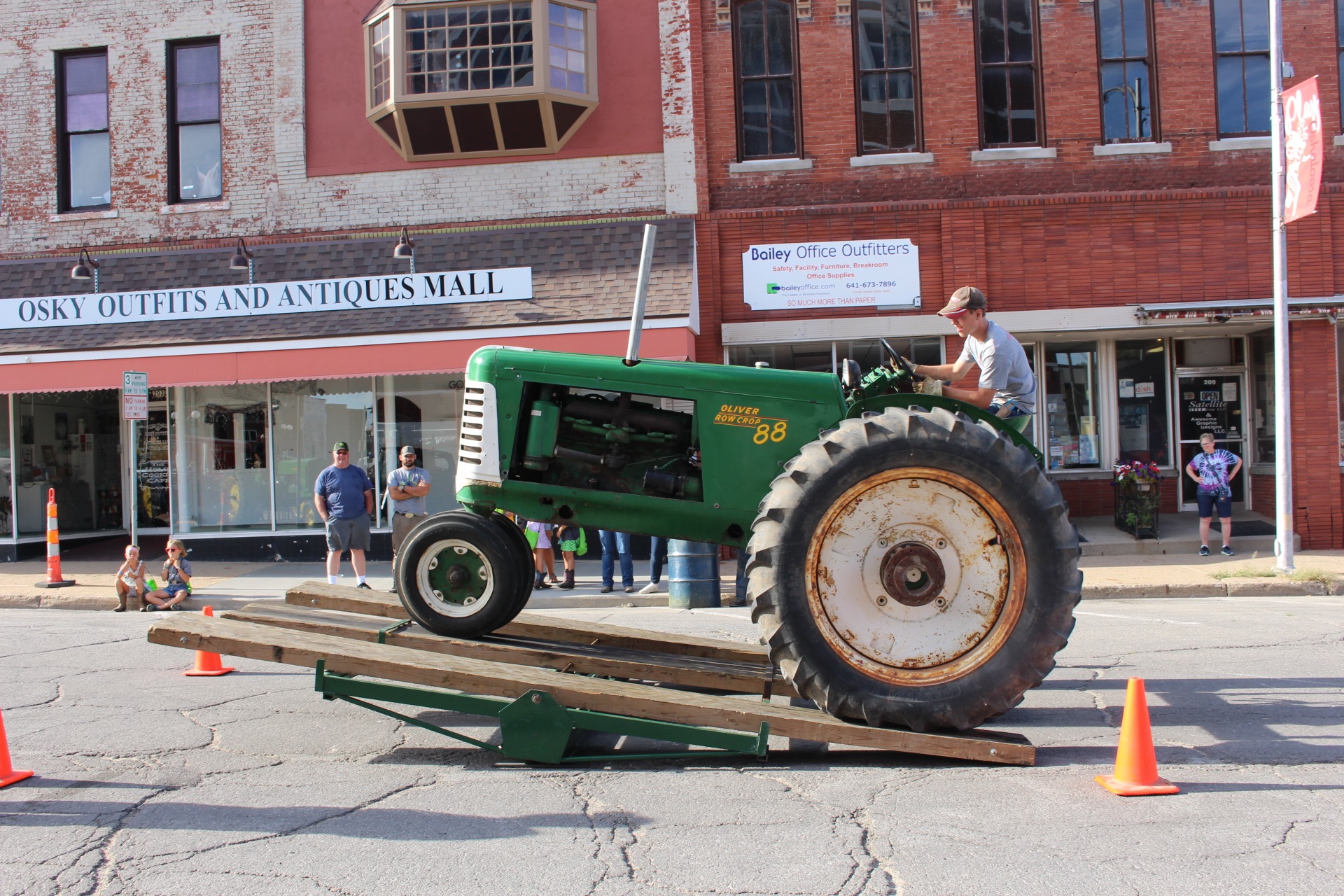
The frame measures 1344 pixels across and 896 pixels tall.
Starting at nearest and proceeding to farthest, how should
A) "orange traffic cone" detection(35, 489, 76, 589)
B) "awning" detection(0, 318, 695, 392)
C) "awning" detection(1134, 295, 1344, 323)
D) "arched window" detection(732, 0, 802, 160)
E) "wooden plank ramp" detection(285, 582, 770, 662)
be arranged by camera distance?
"wooden plank ramp" detection(285, 582, 770, 662) → "orange traffic cone" detection(35, 489, 76, 589) → "awning" detection(0, 318, 695, 392) → "awning" detection(1134, 295, 1344, 323) → "arched window" detection(732, 0, 802, 160)

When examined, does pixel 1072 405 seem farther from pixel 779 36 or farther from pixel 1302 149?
pixel 779 36

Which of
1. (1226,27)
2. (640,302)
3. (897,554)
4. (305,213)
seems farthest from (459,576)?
(1226,27)

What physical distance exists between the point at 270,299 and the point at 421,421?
2.74m

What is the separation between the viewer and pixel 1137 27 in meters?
14.5

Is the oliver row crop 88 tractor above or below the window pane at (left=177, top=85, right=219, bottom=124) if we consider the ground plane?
below

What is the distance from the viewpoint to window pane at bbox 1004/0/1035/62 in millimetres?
14664

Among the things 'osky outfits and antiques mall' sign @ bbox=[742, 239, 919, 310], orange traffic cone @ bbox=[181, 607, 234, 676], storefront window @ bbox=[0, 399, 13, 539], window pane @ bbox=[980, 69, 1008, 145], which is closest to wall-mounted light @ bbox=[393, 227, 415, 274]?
'osky outfits and antiques mall' sign @ bbox=[742, 239, 919, 310]

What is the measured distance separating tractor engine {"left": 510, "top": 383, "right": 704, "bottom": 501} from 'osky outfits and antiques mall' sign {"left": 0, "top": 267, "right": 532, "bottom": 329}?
8769mm

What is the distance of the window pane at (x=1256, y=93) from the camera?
1450cm

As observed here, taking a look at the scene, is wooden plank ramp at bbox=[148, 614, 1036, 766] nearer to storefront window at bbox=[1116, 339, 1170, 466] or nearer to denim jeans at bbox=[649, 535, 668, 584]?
denim jeans at bbox=[649, 535, 668, 584]

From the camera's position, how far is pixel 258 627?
5.20m

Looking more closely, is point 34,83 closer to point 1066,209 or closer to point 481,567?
point 481,567

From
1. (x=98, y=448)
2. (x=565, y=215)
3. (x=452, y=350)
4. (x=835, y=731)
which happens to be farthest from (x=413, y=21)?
(x=835, y=731)

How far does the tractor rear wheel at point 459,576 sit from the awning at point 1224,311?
11582 millimetres
